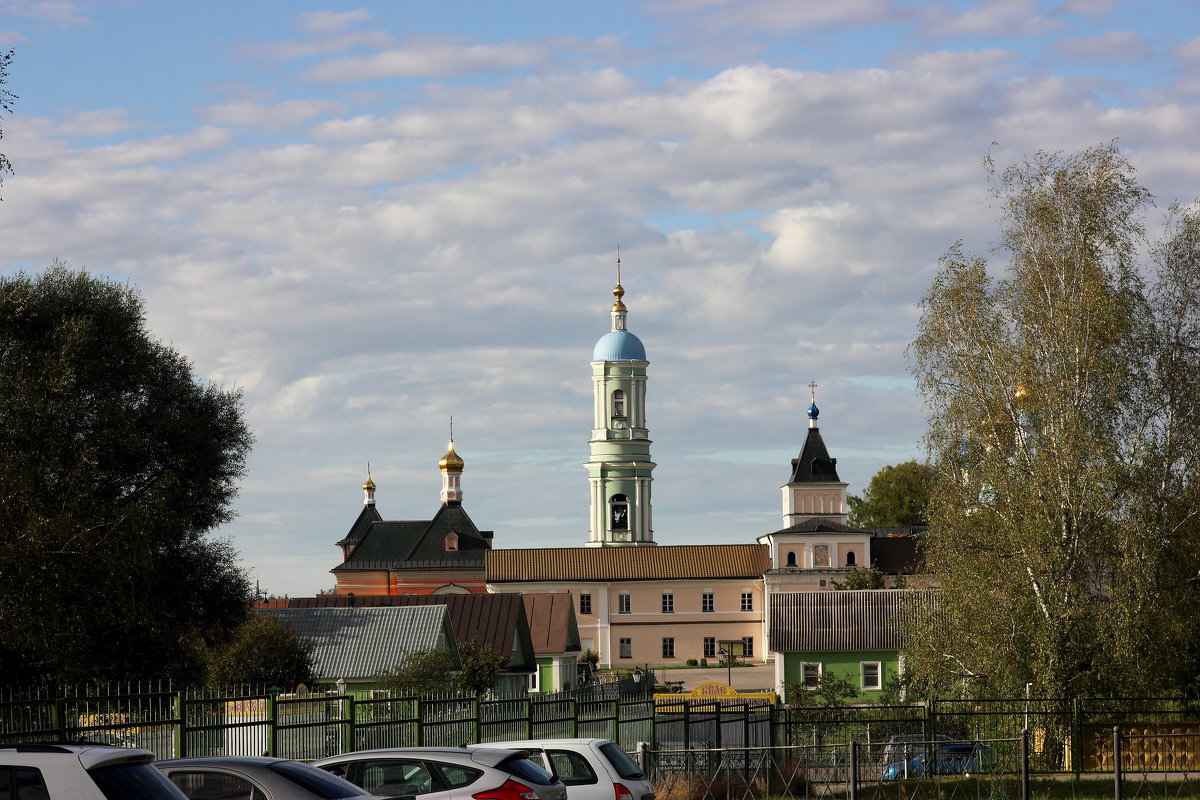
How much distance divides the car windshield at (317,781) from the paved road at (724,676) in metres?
64.9

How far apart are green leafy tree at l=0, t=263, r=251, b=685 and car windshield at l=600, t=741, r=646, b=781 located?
14.4 metres

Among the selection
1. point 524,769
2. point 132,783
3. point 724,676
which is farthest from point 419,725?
point 724,676

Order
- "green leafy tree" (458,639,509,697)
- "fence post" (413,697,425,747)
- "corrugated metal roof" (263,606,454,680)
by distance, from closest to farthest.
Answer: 1. "fence post" (413,697,425,747)
2. "corrugated metal roof" (263,606,454,680)
3. "green leafy tree" (458,639,509,697)

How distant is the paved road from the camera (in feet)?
264

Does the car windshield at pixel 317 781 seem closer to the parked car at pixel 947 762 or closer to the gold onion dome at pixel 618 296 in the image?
the parked car at pixel 947 762

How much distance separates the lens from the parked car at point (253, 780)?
1185 cm

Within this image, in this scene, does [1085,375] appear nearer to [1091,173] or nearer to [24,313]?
[1091,173]

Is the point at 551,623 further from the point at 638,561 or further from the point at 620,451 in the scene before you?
the point at 620,451

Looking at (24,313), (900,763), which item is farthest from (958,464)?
(24,313)

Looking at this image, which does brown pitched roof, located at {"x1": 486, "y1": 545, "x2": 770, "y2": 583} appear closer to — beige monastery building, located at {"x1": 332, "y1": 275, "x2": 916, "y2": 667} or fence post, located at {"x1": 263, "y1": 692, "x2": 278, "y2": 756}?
beige monastery building, located at {"x1": 332, "y1": 275, "x2": 916, "y2": 667}

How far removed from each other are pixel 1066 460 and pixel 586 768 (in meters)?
16.7

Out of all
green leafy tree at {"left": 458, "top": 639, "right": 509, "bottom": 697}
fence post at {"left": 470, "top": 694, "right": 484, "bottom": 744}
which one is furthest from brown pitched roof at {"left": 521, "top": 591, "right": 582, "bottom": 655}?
fence post at {"left": 470, "top": 694, "right": 484, "bottom": 744}

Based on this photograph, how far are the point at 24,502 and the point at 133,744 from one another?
14426mm

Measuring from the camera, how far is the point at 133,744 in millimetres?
15258
